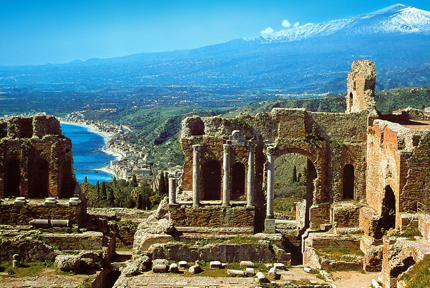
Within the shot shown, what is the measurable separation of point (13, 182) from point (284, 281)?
1652cm

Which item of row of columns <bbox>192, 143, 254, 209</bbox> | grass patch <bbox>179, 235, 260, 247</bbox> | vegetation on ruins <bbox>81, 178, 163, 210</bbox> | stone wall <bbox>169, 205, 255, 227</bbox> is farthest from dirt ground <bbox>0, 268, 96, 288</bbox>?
vegetation on ruins <bbox>81, 178, 163, 210</bbox>

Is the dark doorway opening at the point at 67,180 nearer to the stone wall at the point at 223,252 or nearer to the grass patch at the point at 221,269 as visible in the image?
the stone wall at the point at 223,252

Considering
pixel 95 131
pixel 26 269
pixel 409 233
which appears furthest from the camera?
pixel 95 131

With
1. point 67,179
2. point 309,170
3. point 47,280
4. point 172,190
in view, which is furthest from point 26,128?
point 309,170

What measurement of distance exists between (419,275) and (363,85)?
45.6 feet

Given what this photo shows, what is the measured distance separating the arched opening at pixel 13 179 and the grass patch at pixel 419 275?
69.6 ft

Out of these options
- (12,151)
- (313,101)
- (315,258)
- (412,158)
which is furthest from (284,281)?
(313,101)

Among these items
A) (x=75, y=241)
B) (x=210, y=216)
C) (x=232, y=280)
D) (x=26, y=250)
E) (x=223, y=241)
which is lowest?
(x=232, y=280)

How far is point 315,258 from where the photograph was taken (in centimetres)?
→ 2739

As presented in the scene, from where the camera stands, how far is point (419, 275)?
20.0m

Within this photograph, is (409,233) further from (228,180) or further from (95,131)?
(95,131)

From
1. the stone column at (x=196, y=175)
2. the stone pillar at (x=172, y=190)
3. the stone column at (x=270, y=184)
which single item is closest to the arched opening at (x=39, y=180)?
the stone pillar at (x=172, y=190)

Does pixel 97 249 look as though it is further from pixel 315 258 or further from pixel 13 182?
pixel 315 258

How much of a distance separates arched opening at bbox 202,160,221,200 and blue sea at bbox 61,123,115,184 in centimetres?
6449
